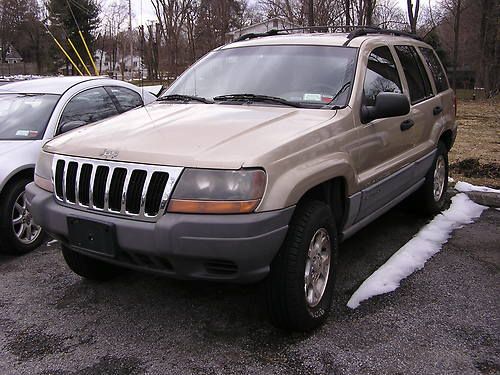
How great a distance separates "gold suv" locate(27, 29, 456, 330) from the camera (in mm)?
2713

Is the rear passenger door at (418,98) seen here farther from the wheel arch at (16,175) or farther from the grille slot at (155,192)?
the wheel arch at (16,175)

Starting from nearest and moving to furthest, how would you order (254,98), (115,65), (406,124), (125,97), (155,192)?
(155,192) < (254,98) < (406,124) < (125,97) < (115,65)

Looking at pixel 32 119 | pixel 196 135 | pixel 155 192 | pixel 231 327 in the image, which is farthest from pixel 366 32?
pixel 32 119

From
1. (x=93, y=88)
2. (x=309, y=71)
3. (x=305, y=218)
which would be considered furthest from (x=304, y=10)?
(x=305, y=218)

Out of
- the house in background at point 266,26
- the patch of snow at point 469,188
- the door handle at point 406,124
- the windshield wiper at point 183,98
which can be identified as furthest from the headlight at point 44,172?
the house in background at point 266,26

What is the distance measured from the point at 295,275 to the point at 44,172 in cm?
177

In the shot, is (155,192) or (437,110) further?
(437,110)

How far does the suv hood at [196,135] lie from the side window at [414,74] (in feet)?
5.62

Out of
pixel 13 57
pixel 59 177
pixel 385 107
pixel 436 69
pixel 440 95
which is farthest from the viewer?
pixel 13 57

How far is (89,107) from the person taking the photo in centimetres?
573

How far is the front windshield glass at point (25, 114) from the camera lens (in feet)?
16.6

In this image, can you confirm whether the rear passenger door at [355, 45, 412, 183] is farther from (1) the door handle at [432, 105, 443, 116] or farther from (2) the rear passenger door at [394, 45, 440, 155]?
(1) the door handle at [432, 105, 443, 116]

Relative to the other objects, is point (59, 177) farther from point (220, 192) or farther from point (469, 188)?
point (469, 188)

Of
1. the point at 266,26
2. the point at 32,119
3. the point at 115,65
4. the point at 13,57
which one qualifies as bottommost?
the point at 32,119
